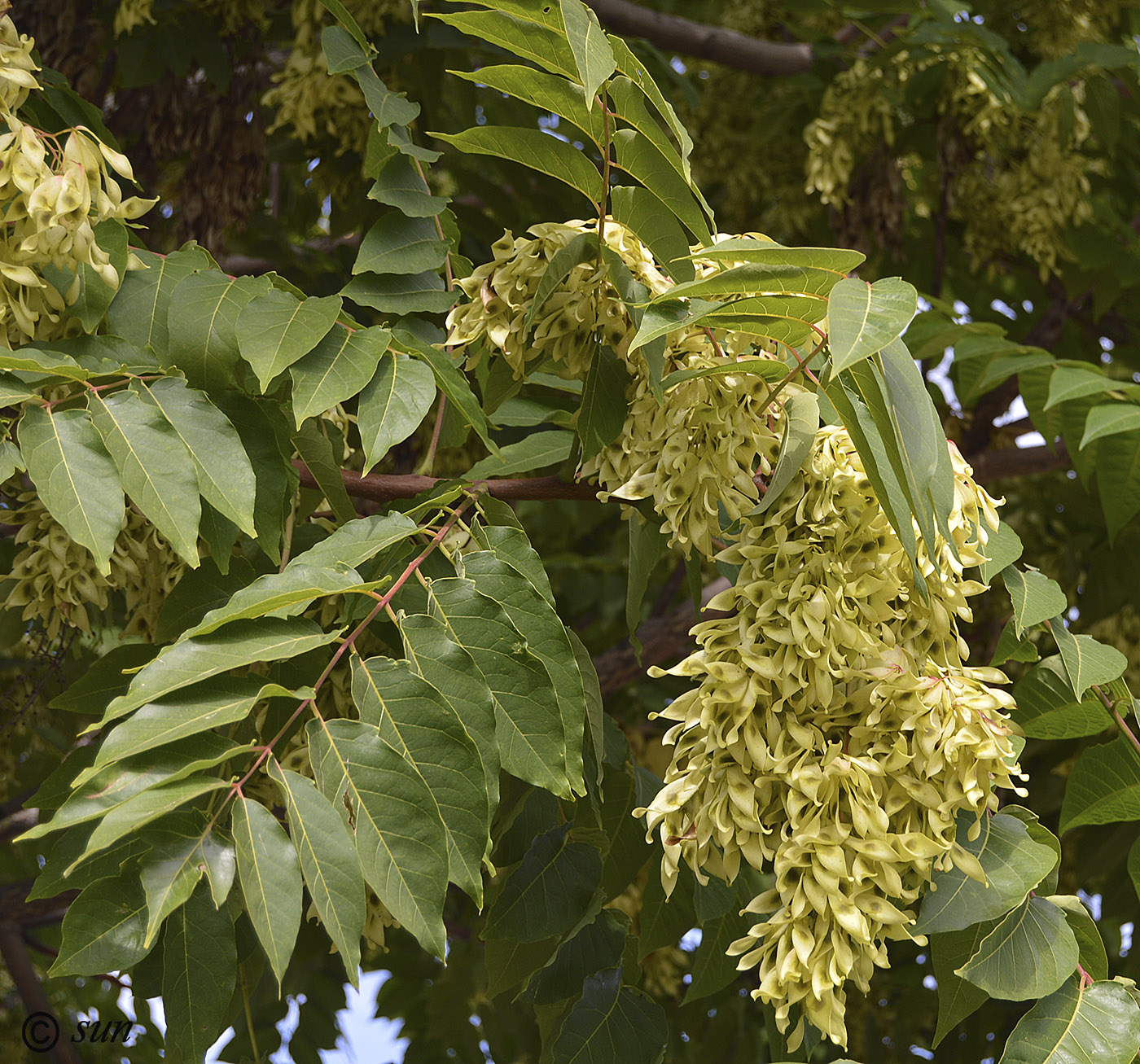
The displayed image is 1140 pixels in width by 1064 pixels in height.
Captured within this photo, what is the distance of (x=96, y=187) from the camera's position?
1.45 m

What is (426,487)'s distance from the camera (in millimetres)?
1688

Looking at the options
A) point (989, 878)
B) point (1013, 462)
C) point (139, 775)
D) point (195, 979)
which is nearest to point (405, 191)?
point (139, 775)

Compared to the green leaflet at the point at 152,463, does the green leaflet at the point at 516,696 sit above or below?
below

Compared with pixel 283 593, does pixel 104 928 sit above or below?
below

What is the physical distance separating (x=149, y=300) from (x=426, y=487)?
0.48 metres

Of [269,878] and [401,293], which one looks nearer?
[269,878]

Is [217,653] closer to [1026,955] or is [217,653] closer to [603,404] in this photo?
[603,404]

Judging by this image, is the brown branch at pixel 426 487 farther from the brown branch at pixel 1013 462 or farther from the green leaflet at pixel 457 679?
the brown branch at pixel 1013 462

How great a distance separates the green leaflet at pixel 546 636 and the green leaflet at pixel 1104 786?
72cm

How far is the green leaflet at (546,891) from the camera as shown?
4.91ft

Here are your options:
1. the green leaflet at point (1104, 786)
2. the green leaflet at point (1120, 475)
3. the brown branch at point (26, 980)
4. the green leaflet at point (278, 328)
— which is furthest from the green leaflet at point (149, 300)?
the brown branch at point (26, 980)

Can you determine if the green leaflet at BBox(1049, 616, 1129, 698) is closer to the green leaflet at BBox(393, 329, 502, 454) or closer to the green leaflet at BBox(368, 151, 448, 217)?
the green leaflet at BBox(393, 329, 502, 454)

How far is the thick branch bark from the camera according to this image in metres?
3.34

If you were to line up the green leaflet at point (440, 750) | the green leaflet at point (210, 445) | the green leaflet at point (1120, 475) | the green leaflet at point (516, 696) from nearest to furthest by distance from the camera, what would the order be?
the green leaflet at point (440, 750) < the green leaflet at point (516, 696) < the green leaflet at point (210, 445) < the green leaflet at point (1120, 475)
